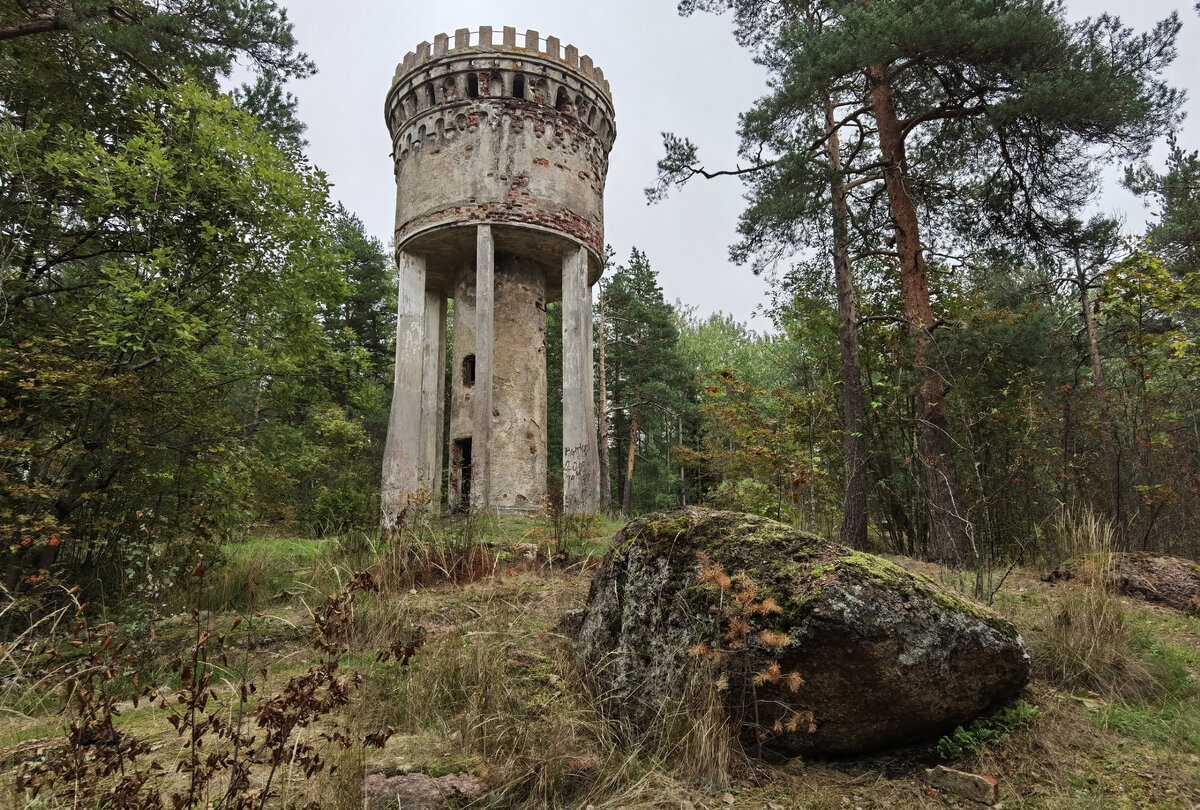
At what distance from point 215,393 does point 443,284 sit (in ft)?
26.7

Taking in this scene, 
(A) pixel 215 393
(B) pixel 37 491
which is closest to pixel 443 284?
(A) pixel 215 393

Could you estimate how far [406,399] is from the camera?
12.1 m

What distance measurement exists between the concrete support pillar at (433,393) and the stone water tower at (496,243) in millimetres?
61

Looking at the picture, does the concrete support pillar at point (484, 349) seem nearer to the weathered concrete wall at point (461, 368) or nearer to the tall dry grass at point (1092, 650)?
the weathered concrete wall at point (461, 368)

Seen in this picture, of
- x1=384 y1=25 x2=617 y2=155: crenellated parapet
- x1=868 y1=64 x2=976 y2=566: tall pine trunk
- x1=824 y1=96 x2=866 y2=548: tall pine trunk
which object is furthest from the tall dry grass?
x1=384 y1=25 x2=617 y2=155: crenellated parapet

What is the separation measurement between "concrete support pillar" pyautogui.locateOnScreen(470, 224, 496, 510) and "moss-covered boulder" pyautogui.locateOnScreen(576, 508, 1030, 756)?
8381 mm

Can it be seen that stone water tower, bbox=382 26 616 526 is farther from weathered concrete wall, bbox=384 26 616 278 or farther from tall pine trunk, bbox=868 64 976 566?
tall pine trunk, bbox=868 64 976 566

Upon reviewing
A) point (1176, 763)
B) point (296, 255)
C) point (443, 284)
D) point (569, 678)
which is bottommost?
point (1176, 763)

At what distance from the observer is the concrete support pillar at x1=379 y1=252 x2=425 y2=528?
456 inches

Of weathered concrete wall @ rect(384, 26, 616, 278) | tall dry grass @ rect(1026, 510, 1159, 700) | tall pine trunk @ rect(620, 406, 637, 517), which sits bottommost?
tall dry grass @ rect(1026, 510, 1159, 700)

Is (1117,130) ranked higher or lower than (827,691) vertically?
higher

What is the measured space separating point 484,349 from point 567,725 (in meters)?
9.51

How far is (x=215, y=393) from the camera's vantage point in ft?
22.9

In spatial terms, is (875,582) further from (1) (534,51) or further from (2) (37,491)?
(1) (534,51)
